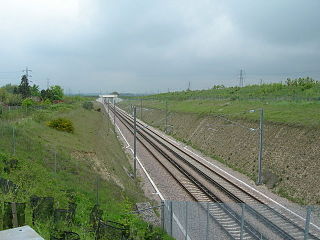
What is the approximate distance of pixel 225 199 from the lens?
24.0m

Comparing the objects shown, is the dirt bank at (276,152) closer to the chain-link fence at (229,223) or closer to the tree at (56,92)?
the chain-link fence at (229,223)

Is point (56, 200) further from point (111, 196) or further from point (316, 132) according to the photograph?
point (316, 132)

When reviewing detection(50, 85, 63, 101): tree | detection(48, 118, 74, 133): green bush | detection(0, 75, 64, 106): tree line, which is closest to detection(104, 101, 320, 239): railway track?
detection(48, 118, 74, 133): green bush

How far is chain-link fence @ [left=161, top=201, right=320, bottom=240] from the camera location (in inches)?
547

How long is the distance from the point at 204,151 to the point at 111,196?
89.7 feet

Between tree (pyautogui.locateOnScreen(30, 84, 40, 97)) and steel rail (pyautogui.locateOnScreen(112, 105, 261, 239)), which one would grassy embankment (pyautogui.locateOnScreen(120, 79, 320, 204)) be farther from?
tree (pyautogui.locateOnScreen(30, 84, 40, 97))

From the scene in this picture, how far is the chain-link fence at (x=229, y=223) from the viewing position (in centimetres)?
1389

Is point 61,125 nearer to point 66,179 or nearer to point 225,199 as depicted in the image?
point 66,179

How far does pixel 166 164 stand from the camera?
1407 inches

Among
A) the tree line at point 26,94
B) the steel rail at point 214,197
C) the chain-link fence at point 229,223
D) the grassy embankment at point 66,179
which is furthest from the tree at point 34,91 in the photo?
the chain-link fence at point 229,223

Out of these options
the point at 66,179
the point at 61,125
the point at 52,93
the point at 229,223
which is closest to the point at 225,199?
the point at 229,223

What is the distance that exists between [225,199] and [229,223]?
7.77m

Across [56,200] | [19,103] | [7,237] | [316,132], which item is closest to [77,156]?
[56,200]

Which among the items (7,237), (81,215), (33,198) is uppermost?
(7,237)
